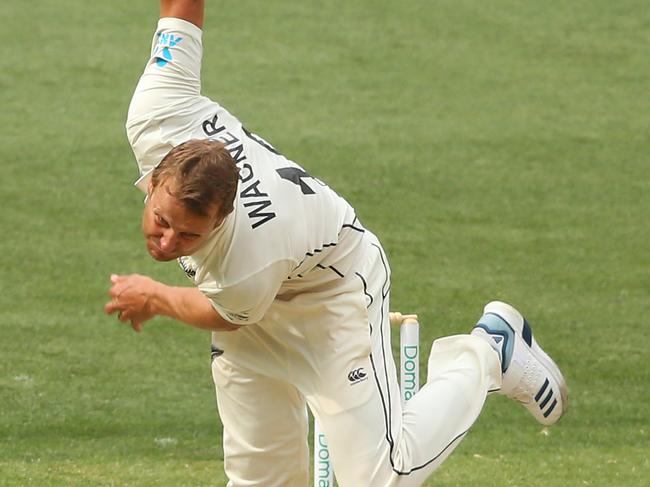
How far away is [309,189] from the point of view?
4.47 m

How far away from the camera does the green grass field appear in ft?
22.2

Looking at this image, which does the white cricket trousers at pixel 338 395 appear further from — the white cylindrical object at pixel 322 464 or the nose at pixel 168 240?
the nose at pixel 168 240

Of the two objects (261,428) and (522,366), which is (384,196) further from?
(261,428)

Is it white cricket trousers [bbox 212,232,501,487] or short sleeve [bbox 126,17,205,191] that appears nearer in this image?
short sleeve [bbox 126,17,205,191]

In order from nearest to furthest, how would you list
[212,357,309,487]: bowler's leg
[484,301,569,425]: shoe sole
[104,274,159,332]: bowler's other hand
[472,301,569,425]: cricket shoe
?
[104,274,159,332]: bowler's other hand → [212,357,309,487]: bowler's leg → [472,301,569,425]: cricket shoe → [484,301,569,425]: shoe sole

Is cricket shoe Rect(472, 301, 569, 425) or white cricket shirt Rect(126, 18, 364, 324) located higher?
white cricket shirt Rect(126, 18, 364, 324)

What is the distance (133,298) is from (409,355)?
4.17 feet

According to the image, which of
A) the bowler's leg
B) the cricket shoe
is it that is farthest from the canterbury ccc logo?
the cricket shoe

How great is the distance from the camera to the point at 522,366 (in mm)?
5242

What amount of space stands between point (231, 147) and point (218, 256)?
14.8 inches

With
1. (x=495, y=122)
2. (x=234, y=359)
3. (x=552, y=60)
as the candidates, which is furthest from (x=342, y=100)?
(x=234, y=359)

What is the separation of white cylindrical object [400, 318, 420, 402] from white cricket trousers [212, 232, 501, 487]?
175 mm

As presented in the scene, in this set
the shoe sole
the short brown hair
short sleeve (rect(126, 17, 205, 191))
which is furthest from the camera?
the shoe sole

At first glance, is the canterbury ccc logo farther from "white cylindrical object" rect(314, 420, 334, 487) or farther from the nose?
the nose
